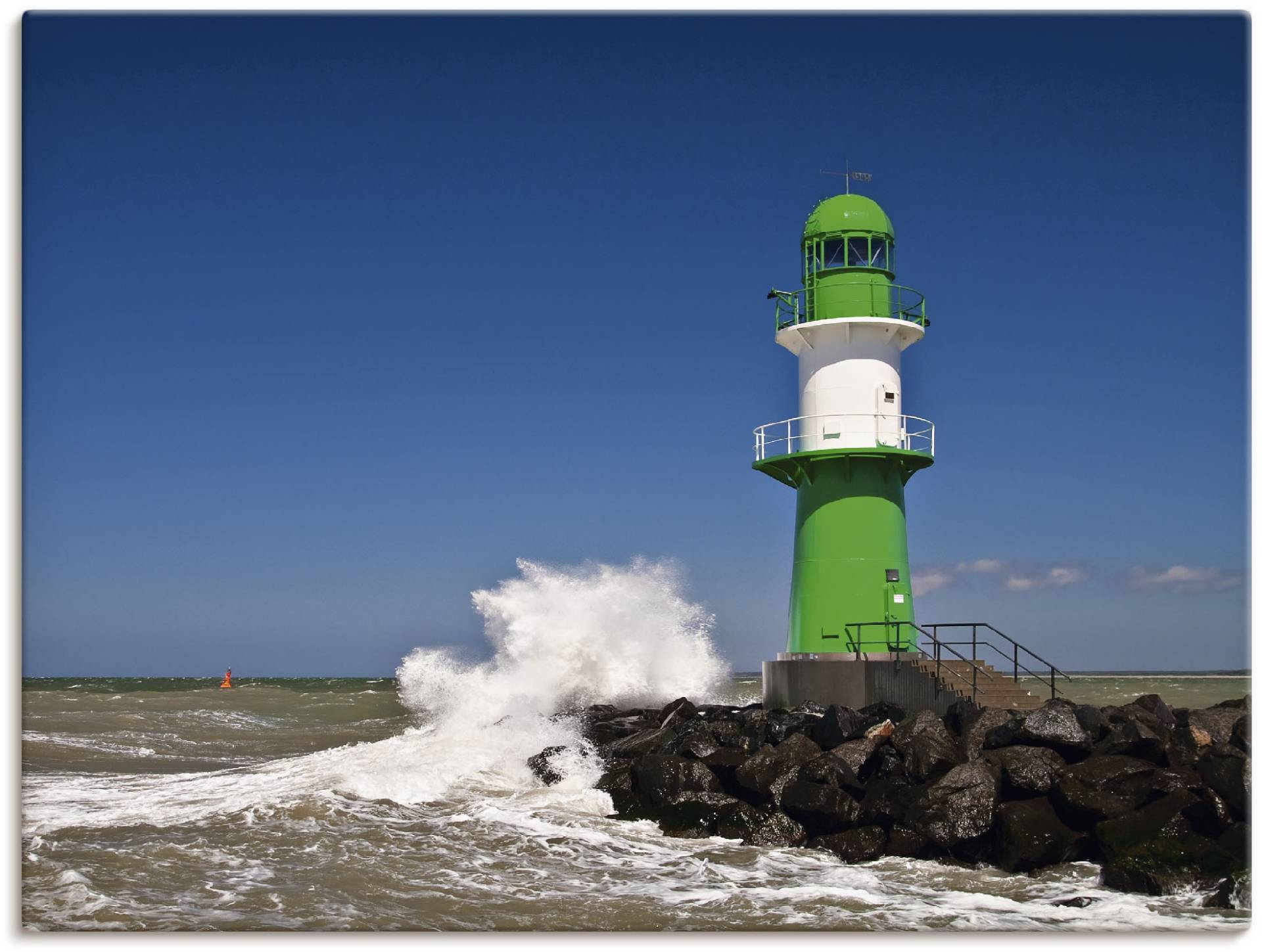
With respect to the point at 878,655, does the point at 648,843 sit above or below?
below

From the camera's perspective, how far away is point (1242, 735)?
9.09m

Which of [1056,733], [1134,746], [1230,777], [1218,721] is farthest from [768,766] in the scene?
[1218,721]

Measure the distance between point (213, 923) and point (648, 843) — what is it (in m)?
3.37

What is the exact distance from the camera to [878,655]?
12.1m

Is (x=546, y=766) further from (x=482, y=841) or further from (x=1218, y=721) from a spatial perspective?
(x=1218, y=721)

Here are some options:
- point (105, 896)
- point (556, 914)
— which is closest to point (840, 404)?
point (556, 914)

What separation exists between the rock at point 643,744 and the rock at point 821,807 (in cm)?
246

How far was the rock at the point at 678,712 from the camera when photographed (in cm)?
1257

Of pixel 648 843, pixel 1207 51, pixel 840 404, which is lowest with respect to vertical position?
pixel 648 843

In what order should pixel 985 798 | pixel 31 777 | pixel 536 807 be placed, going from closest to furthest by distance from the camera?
pixel 985 798 → pixel 536 807 → pixel 31 777

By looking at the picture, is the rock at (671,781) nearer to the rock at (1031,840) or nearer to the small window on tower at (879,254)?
the rock at (1031,840)

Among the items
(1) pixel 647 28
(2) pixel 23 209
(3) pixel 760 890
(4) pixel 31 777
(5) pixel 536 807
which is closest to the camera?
(2) pixel 23 209

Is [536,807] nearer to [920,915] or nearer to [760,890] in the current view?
[760,890]

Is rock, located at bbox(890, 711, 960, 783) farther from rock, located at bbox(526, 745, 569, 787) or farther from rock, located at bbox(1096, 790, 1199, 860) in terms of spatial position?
rock, located at bbox(526, 745, 569, 787)
